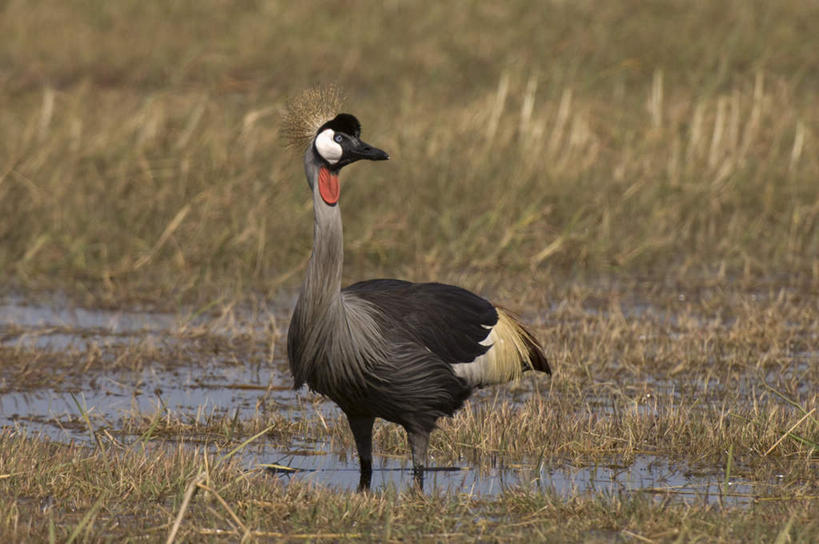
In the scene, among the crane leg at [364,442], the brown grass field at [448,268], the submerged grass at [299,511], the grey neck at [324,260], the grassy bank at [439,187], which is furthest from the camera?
the grassy bank at [439,187]

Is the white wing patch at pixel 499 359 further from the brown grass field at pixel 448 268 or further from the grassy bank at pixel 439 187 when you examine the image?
the grassy bank at pixel 439 187

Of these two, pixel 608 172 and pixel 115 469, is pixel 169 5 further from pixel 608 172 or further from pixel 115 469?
pixel 115 469

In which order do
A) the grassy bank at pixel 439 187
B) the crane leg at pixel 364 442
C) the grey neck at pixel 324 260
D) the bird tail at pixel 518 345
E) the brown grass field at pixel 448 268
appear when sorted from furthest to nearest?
the grassy bank at pixel 439 187, the bird tail at pixel 518 345, the crane leg at pixel 364 442, the grey neck at pixel 324 260, the brown grass field at pixel 448 268

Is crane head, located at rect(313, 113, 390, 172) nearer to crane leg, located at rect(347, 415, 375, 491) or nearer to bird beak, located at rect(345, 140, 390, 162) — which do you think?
bird beak, located at rect(345, 140, 390, 162)

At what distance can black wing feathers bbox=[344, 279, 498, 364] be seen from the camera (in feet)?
20.0

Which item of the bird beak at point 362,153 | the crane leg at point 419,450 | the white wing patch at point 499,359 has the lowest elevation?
the crane leg at point 419,450

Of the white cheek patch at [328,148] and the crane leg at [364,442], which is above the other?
the white cheek patch at [328,148]

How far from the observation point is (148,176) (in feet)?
38.1

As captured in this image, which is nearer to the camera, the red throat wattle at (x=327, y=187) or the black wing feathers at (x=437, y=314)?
the red throat wattle at (x=327, y=187)

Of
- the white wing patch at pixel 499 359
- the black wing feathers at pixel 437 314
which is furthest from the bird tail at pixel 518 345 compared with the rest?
the black wing feathers at pixel 437 314

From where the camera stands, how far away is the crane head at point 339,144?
5.73 meters

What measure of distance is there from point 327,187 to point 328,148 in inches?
6.6

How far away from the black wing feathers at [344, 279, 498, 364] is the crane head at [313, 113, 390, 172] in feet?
2.21

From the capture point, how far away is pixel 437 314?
625 centimetres
